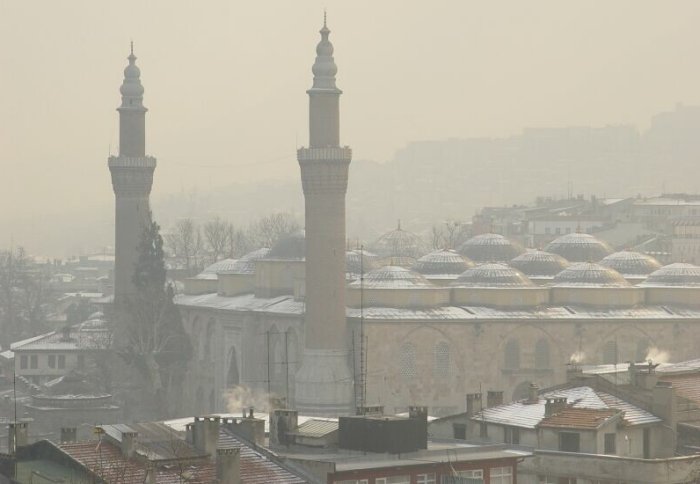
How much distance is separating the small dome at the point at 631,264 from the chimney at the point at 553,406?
49.8 m

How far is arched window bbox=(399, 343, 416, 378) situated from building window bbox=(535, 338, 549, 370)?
14.5 ft

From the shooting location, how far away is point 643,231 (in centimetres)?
13612

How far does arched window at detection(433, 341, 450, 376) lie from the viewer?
7519cm

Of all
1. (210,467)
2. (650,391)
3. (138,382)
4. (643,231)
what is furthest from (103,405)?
(643,231)

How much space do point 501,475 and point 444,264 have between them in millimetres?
53209

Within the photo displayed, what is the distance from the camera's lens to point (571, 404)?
126 ft

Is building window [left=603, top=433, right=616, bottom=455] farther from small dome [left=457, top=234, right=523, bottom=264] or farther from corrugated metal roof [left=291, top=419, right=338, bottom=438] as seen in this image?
small dome [left=457, top=234, right=523, bottom=264]

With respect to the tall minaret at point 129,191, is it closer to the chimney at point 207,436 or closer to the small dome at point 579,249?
the small dome at point 579,249

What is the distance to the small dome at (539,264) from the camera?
8612cm

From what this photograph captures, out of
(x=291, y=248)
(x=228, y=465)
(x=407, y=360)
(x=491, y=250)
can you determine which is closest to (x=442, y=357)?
(x=407, y=360)

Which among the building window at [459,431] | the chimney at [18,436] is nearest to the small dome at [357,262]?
the building window at [459,431]

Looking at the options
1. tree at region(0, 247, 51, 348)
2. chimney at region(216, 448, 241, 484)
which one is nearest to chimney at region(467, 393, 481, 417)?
chimney at region(216, 448, 241, 484)

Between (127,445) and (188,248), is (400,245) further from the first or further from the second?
(127,445)

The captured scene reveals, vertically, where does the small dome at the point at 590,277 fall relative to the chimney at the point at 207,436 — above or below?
above
